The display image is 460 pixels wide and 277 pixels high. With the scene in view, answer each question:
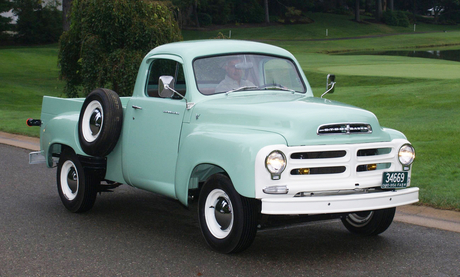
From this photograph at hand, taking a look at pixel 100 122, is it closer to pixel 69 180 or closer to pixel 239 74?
pixel 69 180

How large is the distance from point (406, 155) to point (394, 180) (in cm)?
35

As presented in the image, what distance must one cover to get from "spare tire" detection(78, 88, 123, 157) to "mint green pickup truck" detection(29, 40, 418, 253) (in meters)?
0.01

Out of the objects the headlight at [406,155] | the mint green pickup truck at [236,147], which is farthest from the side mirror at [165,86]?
the headlight at [406,155]

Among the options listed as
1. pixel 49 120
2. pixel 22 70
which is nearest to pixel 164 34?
pixel 49 120

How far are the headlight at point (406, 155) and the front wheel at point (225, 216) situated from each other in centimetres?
143

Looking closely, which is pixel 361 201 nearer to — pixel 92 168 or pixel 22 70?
pixel 92 168

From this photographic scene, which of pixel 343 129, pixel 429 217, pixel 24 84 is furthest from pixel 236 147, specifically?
pixel 24 84

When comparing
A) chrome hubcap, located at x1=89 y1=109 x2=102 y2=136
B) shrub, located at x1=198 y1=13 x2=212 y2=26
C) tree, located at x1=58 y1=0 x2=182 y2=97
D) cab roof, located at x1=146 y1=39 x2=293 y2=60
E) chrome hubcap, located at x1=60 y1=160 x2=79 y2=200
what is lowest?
chrome hubcap, located at x1=60 y1=160 x2=79 y2=200

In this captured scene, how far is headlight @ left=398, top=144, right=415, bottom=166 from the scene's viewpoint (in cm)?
567

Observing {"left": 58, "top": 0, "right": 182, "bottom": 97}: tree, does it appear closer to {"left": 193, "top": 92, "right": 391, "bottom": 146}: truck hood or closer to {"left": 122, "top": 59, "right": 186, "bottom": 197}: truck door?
{"left": 122, "top": 59, "right": 186, "bottom": 197}: truck door

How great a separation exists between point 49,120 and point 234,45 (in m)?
2.78

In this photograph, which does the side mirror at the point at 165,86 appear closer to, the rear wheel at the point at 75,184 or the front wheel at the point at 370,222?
the rear wheel at the point at 75,184

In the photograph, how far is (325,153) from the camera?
541 centimetres

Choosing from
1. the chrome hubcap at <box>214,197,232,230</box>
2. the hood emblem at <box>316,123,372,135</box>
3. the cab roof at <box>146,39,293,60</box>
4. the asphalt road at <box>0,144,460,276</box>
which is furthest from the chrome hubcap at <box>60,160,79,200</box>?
the hood emblem at <box>316,123,372,135</box>
